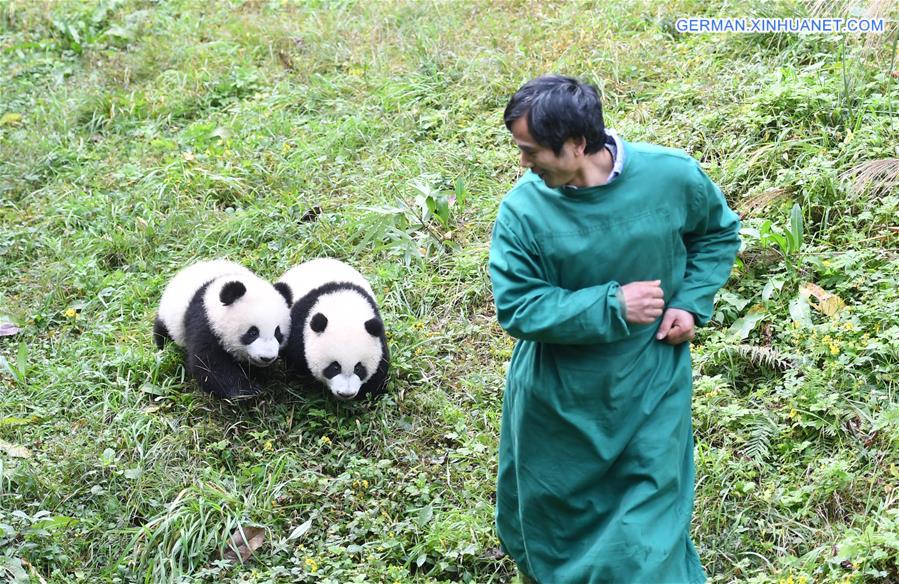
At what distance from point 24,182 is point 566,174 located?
615 centimetres

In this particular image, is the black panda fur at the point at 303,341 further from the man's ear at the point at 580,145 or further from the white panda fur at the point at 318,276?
the man's ear at the point at 580,145

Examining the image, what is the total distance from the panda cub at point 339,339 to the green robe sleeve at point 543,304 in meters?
2.20

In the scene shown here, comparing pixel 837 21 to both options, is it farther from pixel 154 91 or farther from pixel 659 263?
pixel 154 91

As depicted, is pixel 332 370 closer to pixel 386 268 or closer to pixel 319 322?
pixel 319 322

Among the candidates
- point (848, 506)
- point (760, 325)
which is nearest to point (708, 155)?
point (760, 325)

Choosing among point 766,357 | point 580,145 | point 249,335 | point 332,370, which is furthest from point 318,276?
point 580,145

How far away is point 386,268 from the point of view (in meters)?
6.14

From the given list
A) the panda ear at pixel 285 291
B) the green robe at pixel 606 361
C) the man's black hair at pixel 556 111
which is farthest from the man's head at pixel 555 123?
the panda ear at pixel 285 291

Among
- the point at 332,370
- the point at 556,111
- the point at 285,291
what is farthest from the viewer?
the point at 285,291

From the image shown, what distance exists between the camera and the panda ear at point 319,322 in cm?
519

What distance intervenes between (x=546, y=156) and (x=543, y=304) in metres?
0.45

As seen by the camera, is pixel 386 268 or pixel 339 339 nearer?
pixel 339 339

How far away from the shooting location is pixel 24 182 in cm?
774

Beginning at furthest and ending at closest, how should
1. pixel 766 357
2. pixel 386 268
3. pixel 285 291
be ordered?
pixel 386 268 → pixel 285 291 → pixel 766 357
